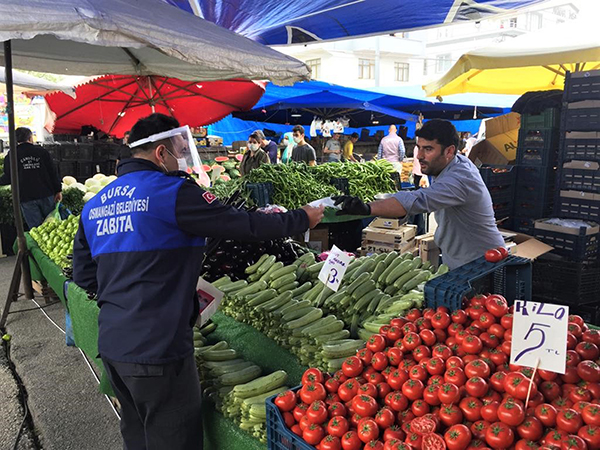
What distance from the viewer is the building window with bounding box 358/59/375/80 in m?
37.7

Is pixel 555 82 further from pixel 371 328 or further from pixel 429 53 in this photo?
pixel 429 53

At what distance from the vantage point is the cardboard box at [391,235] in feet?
20.6

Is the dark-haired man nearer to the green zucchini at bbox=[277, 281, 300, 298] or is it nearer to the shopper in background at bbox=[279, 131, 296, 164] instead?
the green zucchini at bbox=[277, 281, 300, 298]

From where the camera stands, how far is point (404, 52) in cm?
4028

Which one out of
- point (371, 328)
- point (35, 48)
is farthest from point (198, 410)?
point (35, 48)

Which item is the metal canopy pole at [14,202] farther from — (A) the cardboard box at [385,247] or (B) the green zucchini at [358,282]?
(A) the cardboard box at [385,247]

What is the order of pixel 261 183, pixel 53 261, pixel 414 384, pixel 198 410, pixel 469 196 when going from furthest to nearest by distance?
pixel 261 183 → pixel 53 261 → pixel 469 196 → pixel 198 410 → pixel 414 384

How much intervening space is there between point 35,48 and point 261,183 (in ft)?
9.63

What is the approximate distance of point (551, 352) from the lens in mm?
1529

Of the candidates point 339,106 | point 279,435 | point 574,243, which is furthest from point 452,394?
point 339,106

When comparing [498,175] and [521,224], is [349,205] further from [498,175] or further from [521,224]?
[521,224]

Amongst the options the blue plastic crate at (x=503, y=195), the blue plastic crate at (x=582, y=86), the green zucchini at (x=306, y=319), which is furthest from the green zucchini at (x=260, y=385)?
the blue plastic crate at (x=582, y=86)

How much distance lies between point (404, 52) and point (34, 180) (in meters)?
38.4

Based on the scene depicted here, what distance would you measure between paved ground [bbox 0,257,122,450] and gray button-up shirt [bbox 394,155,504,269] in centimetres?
264
